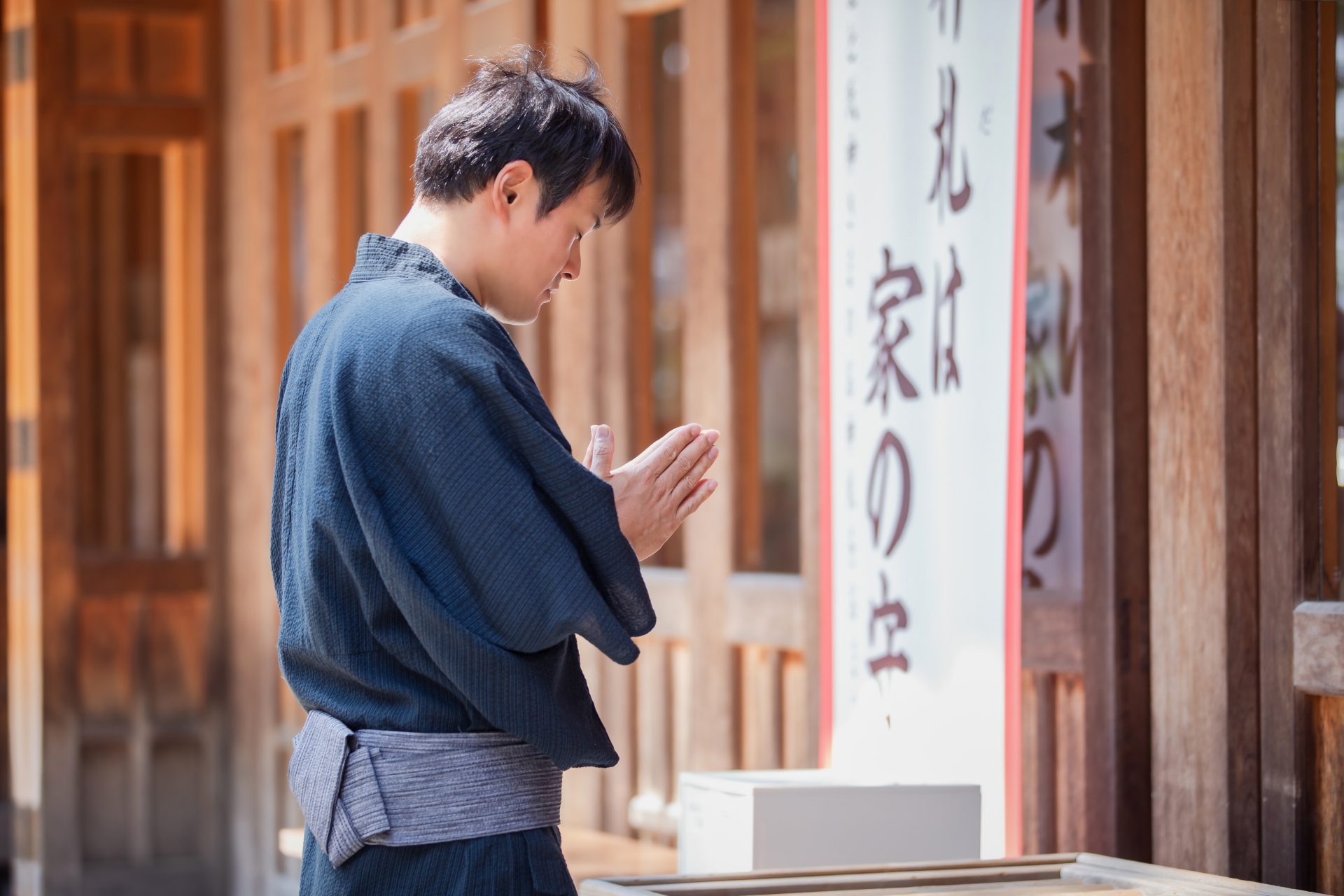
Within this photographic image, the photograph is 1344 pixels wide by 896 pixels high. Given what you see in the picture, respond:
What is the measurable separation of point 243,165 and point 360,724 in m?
4.42

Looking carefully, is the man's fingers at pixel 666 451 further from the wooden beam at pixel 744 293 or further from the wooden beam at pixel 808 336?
the wooden beam at pixel 744 293

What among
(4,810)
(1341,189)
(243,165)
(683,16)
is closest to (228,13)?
(243,165)

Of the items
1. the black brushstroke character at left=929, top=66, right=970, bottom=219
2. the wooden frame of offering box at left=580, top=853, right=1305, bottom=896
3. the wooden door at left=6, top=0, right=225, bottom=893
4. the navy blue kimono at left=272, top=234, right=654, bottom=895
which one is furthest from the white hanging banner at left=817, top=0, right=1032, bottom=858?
the wooden door at left=6, top=0, right=225, bottom=893

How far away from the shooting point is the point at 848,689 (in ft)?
8.94

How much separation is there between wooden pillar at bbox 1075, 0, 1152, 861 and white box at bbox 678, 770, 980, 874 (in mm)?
319

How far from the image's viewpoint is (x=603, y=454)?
4.89ft

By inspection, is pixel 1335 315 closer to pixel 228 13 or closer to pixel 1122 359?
pixel 1122 359

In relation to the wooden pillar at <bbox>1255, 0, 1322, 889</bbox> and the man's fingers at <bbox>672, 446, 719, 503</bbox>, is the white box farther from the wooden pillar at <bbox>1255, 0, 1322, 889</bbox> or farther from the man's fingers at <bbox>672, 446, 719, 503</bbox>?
the man's fingers at <bbox>672, 446, 719, 503</bbox>

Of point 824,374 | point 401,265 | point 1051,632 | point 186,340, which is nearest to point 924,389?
point 824,374

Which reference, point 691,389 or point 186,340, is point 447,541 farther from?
point 186,340

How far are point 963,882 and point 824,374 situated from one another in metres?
1.13

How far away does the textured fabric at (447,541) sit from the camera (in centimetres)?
133

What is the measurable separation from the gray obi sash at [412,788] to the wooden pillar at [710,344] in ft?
7.04

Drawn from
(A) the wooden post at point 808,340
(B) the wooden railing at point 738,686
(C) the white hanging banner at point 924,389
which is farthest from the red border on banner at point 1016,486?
(B) the wooden railing at point 738,686
